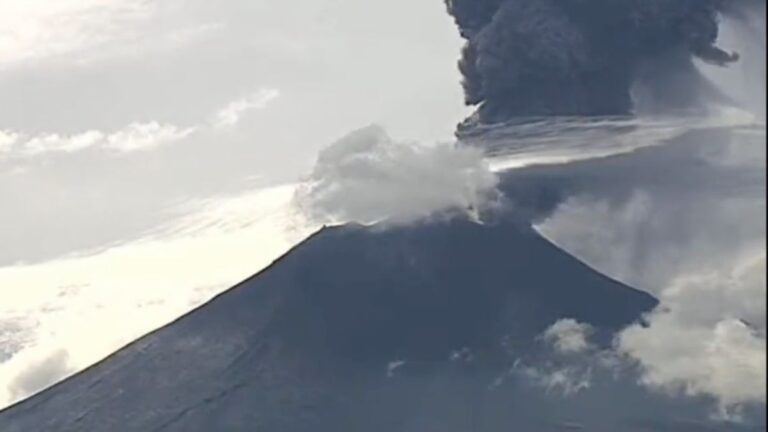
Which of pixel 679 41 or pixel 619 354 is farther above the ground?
pixel 679 41

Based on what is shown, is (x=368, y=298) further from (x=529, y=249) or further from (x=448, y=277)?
(x=529, y=249)

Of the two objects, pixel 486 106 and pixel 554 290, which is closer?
pixel 486 106

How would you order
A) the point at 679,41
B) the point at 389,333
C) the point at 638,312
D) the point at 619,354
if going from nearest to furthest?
the point at 679,41
the point at 638,312
the point at 619,354
the point at 389,333

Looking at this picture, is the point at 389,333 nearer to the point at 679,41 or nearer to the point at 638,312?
the point at 638,312

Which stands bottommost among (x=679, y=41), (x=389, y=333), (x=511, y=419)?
(x=511, y=419)

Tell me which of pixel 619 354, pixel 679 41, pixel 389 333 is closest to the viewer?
pixel 679 41

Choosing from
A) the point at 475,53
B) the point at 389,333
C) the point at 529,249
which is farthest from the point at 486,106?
the point at 389,333
